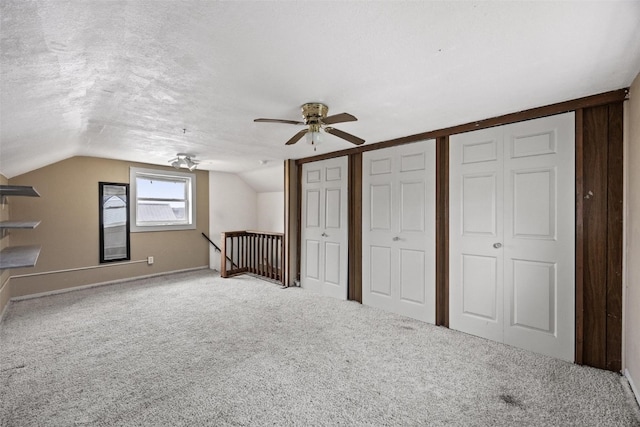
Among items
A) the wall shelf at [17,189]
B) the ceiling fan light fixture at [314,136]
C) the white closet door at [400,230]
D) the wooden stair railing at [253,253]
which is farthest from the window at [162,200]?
the ceiling fan light fixture at [314,136]

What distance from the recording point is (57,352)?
2.38 meters

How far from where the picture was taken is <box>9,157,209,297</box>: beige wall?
3.83m

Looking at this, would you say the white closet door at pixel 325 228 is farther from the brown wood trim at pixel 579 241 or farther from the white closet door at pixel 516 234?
the brown wood trim at pixel 579 241

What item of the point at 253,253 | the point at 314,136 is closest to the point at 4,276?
the point at 253,253

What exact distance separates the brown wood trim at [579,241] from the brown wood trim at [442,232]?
102 centimetres

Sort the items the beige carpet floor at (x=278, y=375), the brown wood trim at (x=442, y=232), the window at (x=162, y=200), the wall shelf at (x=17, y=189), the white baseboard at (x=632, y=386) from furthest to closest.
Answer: the window at (x=162, y=200) → the brown wood trim at (x=442, y=232) → the wall shelf at (x=17, y=189) → the white baseboard at (x=632, y=386) → the beige carpet floor at (x=278, y=375)

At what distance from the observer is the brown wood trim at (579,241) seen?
219 cm

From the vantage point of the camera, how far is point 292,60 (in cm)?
156

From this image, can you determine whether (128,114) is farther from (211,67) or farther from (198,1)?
(198,1)

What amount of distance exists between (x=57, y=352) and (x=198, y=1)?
3033mm

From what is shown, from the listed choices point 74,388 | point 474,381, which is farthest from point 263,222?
point 474,381

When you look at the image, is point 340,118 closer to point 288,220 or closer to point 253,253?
point 288,220

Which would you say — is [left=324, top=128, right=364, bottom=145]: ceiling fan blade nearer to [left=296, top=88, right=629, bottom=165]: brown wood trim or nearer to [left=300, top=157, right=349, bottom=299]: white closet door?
[left=296, top=88, right=629, bottom=165]: brown wood trim

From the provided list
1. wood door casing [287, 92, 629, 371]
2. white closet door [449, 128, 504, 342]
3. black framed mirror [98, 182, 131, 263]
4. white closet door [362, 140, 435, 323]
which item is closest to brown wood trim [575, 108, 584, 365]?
wood door casing [287, 92, 629, 371]
